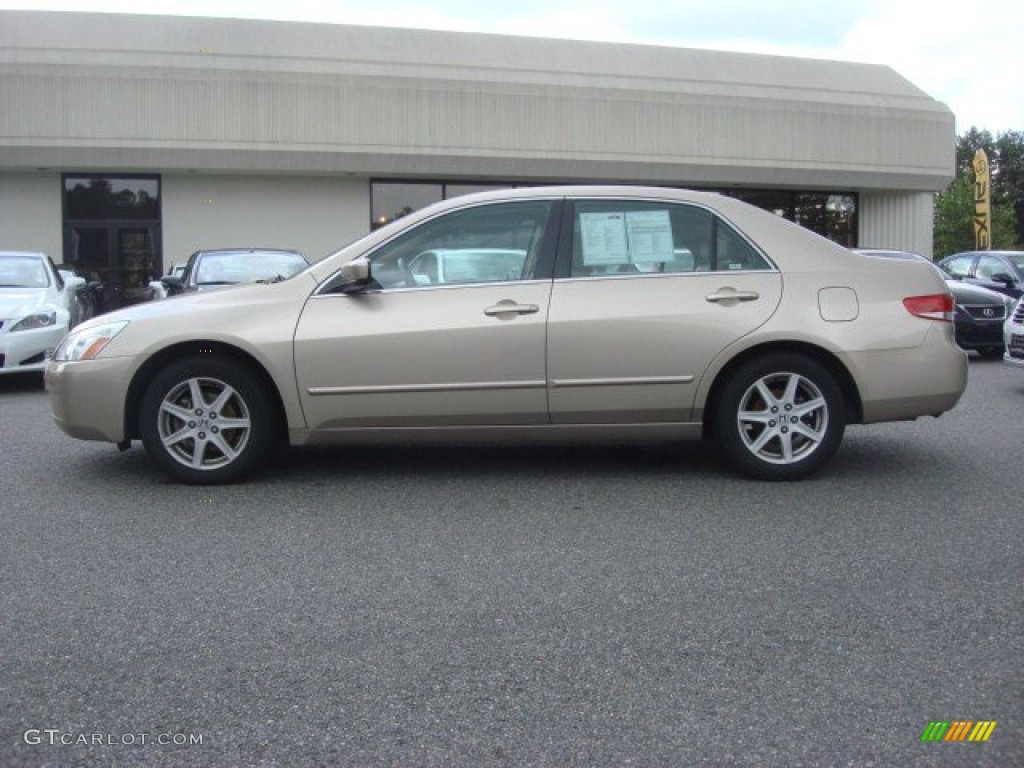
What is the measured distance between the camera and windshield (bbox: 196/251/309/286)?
1084cm

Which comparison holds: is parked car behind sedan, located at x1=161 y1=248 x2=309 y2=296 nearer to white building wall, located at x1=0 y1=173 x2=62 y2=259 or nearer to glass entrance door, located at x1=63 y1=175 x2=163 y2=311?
glass entrance door, located at x1=63 y1=175 x2=163 y2=311

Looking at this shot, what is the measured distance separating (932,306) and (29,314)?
27.6 feet

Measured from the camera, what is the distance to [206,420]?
18.9ft

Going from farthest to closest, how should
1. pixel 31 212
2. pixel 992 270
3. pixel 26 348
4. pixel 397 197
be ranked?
pixel 397 197, pixel 31 212, pixel 992 270, pixel 26 348

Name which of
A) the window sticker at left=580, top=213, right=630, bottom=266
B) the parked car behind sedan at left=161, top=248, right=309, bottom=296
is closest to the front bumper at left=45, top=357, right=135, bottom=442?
the window sticker at left=580, top=213, right=630, bottom=266

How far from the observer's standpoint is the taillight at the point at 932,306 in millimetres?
5812

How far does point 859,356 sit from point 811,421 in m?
0.43

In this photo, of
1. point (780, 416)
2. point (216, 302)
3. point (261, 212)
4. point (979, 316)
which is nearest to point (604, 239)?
point (780, 416)

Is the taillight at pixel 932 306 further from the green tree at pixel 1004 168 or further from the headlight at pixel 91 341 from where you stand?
the green tree at pixel 1004 168

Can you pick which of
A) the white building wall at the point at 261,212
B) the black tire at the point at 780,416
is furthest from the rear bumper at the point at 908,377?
the white building wall at the point at 261,212

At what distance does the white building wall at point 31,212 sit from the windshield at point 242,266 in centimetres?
1157

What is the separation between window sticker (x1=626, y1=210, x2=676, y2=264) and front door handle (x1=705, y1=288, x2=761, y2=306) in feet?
1.06

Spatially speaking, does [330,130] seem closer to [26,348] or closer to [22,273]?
[22,273]

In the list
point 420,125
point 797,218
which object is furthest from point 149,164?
point 797,218
